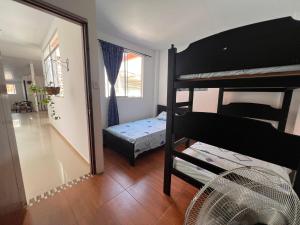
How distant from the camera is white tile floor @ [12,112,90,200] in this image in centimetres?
171

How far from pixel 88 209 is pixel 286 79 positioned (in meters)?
1.92

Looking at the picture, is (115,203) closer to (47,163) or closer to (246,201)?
(246,201)

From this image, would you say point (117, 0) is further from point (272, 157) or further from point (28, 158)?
point (28, 158)

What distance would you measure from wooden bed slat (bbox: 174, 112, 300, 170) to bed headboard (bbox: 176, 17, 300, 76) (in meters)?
0.36

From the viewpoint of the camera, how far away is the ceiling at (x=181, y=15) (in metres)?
1.69

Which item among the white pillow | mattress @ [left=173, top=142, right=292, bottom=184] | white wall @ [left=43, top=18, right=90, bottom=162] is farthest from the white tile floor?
the white pillow

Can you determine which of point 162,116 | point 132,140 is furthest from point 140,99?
point 132,140

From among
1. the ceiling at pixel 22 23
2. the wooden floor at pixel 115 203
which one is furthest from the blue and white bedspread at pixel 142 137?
the ceiling at pixel 22 23

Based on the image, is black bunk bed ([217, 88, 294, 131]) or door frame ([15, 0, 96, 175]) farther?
black bunk bed ([217, 88, 294, 131])

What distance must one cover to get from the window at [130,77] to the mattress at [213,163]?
7.38 ft

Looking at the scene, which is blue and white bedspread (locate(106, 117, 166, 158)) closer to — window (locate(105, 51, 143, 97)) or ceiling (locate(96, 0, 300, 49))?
window (locate(105, 51, 143, 97))

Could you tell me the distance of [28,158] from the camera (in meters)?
2.30

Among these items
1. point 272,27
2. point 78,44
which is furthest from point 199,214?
point 78,44

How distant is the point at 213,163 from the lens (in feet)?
4.67
